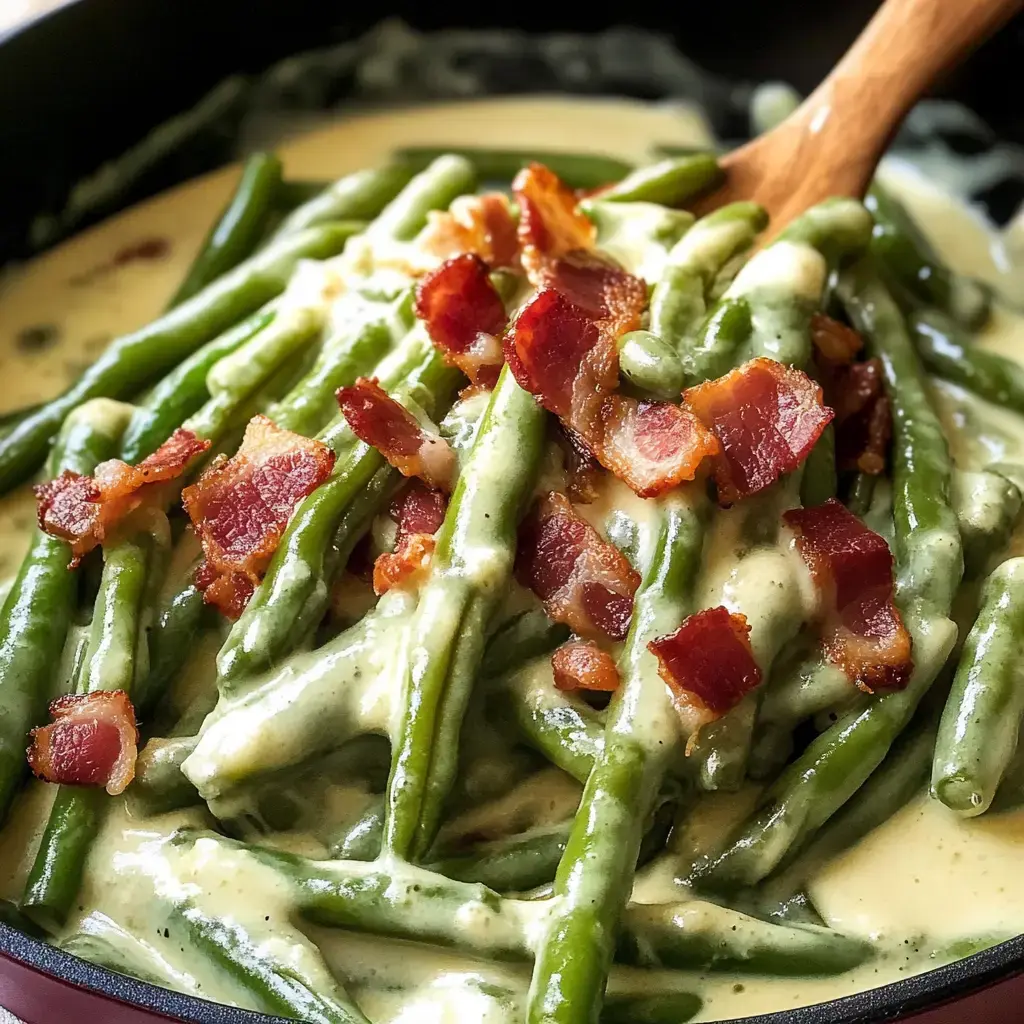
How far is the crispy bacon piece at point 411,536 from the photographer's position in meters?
1.64

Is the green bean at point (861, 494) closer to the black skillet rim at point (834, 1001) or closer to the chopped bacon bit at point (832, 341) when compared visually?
the chopped bacon bit at point (832, 341)

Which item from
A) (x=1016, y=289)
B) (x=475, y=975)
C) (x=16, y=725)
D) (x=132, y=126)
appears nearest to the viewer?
(x=475, y=975)

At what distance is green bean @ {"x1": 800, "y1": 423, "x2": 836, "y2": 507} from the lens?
5.95ft

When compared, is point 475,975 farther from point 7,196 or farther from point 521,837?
point 7,196

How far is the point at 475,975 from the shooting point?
1454 millimetres

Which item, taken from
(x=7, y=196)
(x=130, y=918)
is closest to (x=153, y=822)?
(x=130, y=918)

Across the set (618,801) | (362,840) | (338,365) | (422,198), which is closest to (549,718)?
(618,801)

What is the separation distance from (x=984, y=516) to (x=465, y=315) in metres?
0.84

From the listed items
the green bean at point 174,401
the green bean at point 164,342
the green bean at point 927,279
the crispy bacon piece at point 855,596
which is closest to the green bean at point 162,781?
the green bean at point 174,401

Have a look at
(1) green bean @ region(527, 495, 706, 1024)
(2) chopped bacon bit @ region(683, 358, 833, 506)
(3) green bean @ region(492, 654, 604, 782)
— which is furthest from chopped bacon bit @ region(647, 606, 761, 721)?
(2) chopped bacon bit @ region(683, 358, 833, 506)

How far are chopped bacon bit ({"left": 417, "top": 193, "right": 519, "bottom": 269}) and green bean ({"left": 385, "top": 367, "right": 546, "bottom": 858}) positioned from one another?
48cm

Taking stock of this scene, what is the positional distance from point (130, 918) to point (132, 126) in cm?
202

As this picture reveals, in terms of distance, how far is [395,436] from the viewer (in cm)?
174

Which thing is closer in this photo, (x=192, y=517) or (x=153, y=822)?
(x=153, y=822)
